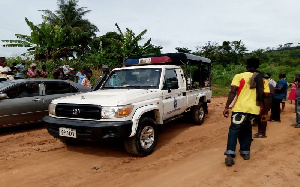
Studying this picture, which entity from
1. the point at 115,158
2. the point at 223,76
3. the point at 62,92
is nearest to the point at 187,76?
the point at 115,158

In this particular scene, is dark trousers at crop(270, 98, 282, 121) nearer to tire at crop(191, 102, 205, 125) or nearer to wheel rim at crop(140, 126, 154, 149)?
tire at crop(191, 102, 205, 125)

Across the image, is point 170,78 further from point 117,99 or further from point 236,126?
point 236,126

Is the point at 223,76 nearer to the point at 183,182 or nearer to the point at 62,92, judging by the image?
the point at 62,92

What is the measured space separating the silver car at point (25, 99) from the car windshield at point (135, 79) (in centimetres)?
217

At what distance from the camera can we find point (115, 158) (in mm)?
4547

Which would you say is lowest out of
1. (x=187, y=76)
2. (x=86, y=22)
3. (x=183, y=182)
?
(x=183, y=182)

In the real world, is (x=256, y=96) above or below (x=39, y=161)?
above

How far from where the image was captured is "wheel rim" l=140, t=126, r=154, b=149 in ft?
15.0

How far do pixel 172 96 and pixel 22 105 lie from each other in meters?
3.96

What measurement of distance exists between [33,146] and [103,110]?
2279 mm

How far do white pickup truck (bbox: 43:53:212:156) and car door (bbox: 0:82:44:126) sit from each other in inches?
72.9

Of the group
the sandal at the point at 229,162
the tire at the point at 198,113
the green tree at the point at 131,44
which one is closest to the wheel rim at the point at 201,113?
the tire at the point at 198,113

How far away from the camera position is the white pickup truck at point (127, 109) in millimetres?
4125

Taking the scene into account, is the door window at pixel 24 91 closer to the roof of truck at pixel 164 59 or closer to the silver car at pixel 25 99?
the silver car at pixel 25 99
